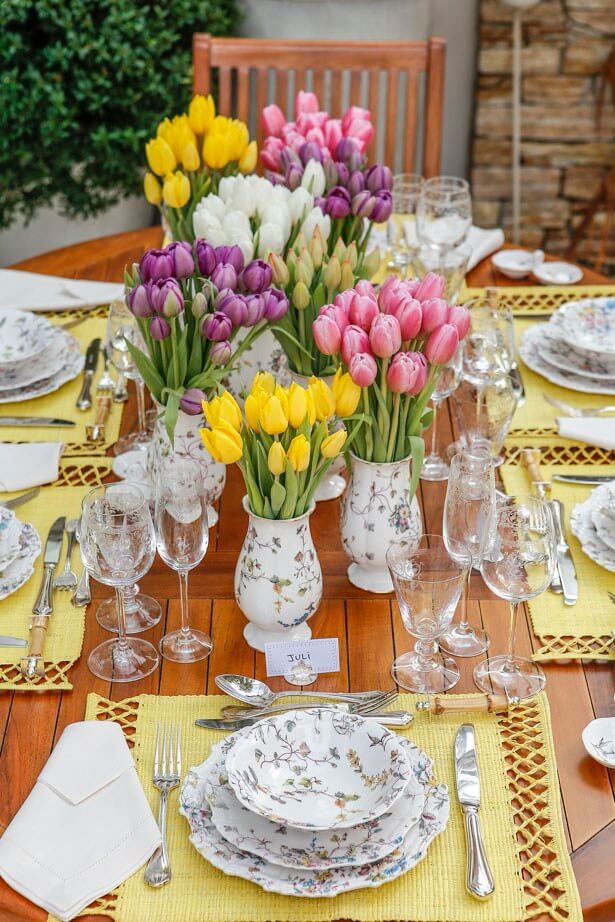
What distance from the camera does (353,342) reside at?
1279mm

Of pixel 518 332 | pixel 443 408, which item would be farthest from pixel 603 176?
pixel 443 408

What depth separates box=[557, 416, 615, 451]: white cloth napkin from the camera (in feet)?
5.55

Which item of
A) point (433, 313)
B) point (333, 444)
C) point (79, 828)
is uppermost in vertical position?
point (433, 313)

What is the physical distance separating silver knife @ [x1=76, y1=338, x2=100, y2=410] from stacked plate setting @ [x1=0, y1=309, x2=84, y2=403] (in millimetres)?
14

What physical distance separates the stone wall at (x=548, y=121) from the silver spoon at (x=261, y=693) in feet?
8.64

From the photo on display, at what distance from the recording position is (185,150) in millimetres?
1783

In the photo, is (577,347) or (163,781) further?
(577,347)

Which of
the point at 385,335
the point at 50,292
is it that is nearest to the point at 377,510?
the point at 385,335

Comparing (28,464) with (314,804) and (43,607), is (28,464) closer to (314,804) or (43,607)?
(43,607)

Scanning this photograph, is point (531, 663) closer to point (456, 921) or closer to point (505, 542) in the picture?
point (505, 542)

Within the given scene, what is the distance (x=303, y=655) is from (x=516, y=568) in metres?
0.26

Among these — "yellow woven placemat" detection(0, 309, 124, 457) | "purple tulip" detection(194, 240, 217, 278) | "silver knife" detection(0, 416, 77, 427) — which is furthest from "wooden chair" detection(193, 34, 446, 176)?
"purple tulip" detection(194, 240, 217, 278)

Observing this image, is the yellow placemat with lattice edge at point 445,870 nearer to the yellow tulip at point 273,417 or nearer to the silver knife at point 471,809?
the silver knife at point 471,809

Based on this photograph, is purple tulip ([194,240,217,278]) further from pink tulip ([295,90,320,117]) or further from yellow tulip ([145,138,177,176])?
pink tulip ([295,90,320,117])
